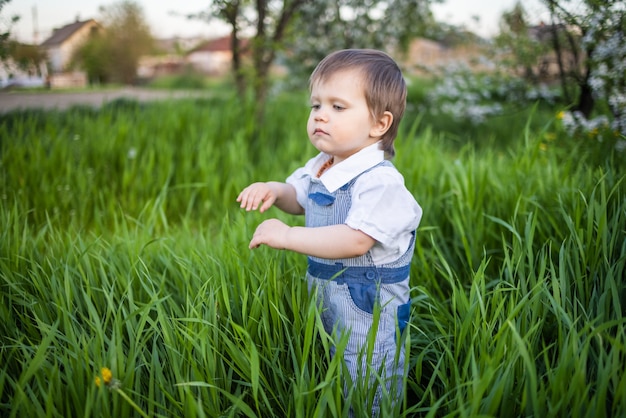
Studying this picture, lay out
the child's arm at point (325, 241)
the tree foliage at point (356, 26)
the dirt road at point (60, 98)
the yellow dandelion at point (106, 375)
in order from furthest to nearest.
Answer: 1. the tree foliage at point (356, 26)
2. the dirt road at point (60, 98)
3. the child's arm at point (325, 241)
4. the yellow dandelion at point (106, 375)

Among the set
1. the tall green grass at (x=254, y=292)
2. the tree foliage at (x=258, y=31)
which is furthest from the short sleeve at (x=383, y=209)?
the tree foliage at (x=258, y=31)

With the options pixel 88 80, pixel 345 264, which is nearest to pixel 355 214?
pixel 345 264

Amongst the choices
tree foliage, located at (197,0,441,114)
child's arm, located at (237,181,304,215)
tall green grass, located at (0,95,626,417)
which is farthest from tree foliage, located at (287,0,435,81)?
child's arm, located at (237,181,304,215)

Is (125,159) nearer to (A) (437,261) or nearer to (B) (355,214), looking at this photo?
(A) (437,261)

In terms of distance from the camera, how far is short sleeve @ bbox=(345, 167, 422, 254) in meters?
1.33

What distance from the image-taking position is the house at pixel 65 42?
3523mm

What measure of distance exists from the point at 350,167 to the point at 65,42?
3009 millimetres

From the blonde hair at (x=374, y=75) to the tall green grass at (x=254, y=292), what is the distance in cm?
52

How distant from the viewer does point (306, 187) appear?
170 cm

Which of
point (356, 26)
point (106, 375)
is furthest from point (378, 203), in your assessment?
point (356, 26)

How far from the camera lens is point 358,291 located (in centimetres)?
145

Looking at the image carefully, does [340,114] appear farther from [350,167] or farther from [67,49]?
[67,49]

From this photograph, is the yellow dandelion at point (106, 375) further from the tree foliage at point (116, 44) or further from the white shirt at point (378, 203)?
the tree foliage at point (116, 44)

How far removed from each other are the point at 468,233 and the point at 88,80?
3.35 m
